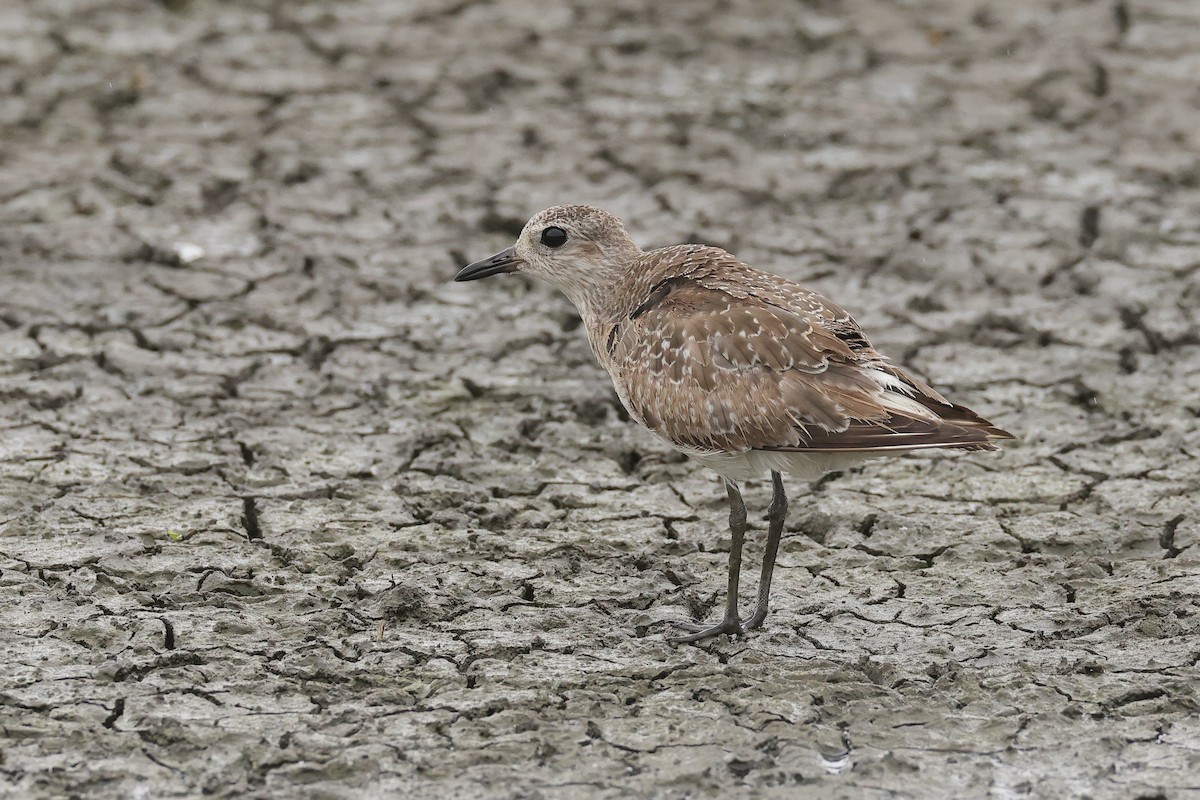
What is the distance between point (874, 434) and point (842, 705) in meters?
0.80

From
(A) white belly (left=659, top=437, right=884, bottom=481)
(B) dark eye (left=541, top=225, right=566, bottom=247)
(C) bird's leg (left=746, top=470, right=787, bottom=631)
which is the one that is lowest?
(C) bird's leg (left=746, top=470, right=787, bottom=631)

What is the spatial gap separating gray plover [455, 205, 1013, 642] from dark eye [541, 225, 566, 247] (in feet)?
1.03

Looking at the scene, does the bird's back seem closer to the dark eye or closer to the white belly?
the white belly

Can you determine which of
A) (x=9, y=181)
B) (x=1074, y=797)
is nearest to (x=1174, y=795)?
(x=1074, y=797)

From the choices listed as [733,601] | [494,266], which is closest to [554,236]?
[494,266]

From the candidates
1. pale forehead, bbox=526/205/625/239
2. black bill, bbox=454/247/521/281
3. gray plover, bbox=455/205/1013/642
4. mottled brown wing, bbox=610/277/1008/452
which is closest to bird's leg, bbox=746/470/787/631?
gray plover, bbox=455/205/1013/642

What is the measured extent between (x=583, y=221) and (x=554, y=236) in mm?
122

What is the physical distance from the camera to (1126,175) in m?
8.55

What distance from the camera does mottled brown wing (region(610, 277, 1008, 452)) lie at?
4633 millimetres

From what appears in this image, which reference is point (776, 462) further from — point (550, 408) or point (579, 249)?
point (550, 408)

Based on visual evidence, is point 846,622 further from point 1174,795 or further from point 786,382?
point 1174,795

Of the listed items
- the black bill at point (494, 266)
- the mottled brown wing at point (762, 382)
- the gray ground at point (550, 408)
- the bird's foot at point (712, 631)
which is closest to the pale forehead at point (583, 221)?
the black bill at point (494, 266)

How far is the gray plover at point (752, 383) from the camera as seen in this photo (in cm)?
466

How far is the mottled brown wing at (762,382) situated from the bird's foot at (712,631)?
1.87 ft
